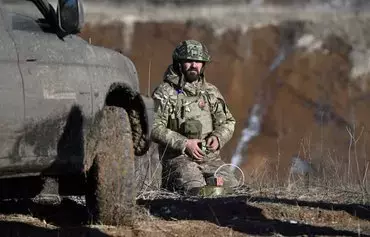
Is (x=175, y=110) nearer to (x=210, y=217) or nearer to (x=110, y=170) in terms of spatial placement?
(x=210, y=217)

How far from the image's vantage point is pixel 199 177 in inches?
356

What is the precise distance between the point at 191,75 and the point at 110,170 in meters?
3.23

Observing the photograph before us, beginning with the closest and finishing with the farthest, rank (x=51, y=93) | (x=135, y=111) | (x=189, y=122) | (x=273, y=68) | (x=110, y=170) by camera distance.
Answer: (x=51, y=93), (x=110, y=170), (x=135, y=111), (x=189, y=122), (x=273, y=68)

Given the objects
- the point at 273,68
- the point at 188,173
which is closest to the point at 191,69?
the point at 188,173

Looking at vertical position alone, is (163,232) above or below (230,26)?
below

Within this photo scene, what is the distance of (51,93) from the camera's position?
5883 millimetres

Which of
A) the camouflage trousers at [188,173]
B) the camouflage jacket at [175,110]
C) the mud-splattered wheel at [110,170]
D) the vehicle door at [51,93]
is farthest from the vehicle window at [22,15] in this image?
the camouflage trousers at [188,173]

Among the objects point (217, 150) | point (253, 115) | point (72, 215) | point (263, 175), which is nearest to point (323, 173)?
point (263, 175)

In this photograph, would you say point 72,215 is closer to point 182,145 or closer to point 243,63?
point 182,145

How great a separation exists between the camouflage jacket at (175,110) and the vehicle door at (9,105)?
11.1 feet

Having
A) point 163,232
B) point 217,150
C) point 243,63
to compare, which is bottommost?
point 163,232

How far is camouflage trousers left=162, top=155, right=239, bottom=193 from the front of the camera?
29.3 feet

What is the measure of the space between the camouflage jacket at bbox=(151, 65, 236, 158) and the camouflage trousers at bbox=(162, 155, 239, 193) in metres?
0.13

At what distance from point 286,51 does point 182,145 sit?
907 centimetres
